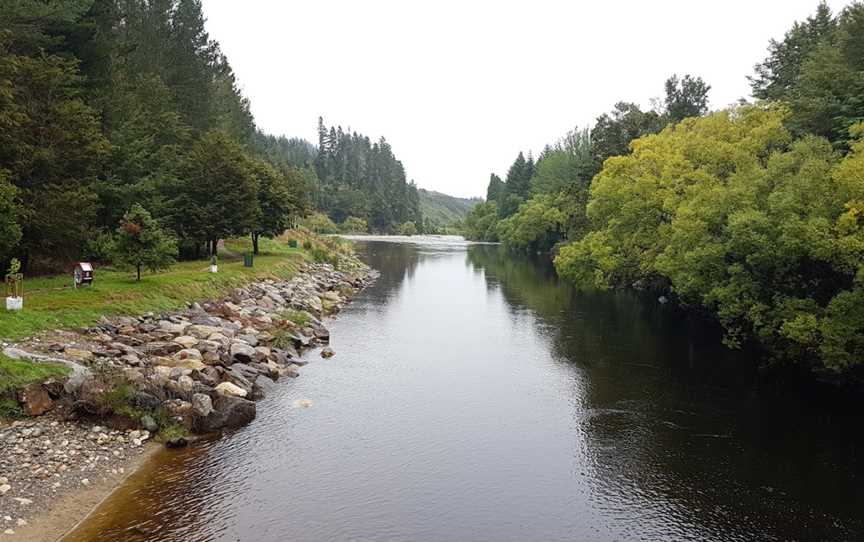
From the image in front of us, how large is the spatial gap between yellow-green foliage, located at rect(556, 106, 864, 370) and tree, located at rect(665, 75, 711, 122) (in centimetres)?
3485

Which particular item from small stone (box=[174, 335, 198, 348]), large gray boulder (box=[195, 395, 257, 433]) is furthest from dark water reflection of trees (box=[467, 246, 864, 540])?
small stone (box=[174, 335, 198, 348])

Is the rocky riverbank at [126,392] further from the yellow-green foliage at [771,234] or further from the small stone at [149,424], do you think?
the yellow-green foliage at [771,234]

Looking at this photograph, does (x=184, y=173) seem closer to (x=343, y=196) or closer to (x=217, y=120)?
(x=217, y=120)

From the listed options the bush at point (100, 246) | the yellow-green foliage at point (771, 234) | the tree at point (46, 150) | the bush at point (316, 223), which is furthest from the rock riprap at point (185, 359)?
the bush at point (316, 223)

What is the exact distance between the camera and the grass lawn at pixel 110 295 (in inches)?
843

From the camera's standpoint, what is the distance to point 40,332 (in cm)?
2066

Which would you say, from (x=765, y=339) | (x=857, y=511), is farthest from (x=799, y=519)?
(x=765, y=339)

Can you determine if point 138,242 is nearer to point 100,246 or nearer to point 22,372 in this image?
point 100,246

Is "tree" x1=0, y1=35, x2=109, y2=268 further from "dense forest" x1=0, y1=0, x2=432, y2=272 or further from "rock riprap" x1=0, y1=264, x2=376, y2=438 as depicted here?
"rock riprap" x1=0, y1=264, x2=376, y2=438

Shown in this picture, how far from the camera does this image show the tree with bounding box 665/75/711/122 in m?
75.7

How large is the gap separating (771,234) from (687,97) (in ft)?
192

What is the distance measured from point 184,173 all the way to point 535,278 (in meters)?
39.9

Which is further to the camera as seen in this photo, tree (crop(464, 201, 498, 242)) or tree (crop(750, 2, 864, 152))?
tree (crop(464, 201, 498, 242))

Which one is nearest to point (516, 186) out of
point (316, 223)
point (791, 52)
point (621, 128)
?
point (316, 223)
